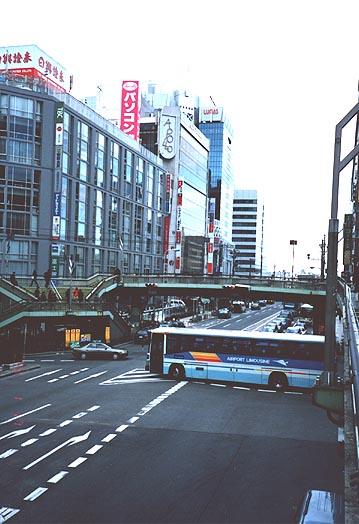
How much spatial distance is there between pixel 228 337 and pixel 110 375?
8478 millimetres

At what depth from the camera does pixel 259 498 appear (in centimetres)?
1402

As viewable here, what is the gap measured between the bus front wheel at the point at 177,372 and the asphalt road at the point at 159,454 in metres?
3.14

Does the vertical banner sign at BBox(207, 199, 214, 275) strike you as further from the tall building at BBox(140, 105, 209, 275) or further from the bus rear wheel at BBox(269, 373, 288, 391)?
the bus rear wheel at BBox(269, 373, 288, 391)

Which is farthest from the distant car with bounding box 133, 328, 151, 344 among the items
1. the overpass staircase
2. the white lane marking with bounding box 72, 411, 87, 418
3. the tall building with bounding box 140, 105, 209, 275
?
the tall building with bounding box 140, 105, 209, 275

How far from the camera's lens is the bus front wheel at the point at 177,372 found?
33.2 metres

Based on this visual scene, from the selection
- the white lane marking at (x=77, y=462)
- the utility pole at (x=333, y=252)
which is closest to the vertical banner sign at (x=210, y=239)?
the white lane marking at (x=77, y=462)

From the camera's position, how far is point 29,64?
61.6 m

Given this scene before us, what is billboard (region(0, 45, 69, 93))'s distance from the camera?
61.3 m

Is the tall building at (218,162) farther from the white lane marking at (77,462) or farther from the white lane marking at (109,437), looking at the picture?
the white lane marking at (77,462)

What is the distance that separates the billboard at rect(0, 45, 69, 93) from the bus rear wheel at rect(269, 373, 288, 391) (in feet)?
145

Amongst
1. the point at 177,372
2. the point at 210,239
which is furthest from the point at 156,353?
the point at 210,239

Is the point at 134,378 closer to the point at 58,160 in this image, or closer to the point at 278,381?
the point at 278,381

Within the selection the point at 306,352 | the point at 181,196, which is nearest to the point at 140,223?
the point at 181,196

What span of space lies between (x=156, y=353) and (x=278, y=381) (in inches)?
308
